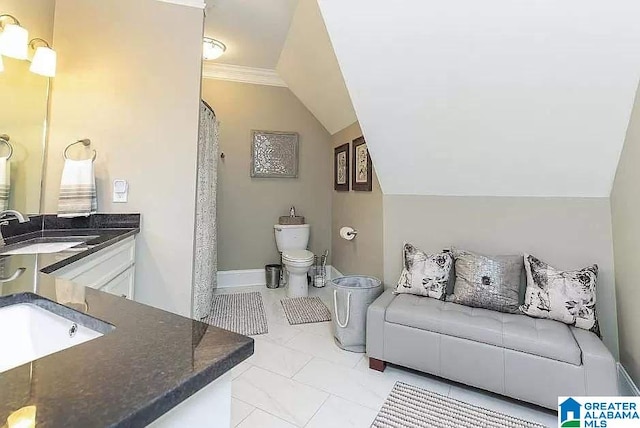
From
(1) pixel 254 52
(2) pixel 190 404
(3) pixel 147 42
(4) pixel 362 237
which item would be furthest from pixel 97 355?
(1) pixel 254 52

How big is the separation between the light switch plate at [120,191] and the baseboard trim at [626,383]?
3085mm

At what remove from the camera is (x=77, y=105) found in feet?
6.59

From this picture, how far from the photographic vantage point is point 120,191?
6.82ft

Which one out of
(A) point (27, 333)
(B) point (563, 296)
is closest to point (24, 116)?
(A) point (27, 333)

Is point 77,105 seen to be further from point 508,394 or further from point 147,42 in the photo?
point 508,394

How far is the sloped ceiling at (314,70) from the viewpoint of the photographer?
2559 millimetres

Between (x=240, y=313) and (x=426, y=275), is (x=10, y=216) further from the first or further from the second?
(x=426, y=275)

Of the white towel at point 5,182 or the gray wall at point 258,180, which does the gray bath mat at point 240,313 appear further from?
the white towel at point 5,182

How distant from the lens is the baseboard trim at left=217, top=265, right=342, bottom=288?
3836 mm

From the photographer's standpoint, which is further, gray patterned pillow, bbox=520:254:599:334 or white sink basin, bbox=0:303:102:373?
gray patterned pillow, bbox=520:254:599:334

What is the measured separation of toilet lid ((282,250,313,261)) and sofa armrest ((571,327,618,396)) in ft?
7.68

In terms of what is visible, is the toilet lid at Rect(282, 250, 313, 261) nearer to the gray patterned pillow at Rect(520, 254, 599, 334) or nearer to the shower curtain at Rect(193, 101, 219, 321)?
the shower curtain at Rect(193, 101, 219, 321)

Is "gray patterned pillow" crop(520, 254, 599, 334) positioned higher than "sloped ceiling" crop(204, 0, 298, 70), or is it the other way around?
"sloped ceiling" crop(204, 0, 298, 70)

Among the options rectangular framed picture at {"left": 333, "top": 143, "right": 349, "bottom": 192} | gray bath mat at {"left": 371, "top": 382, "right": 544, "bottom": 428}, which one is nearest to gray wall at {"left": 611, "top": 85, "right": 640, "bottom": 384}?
gray bath mat at {"left": 371, "top": 382, "right": 544, "bottom": 428}
